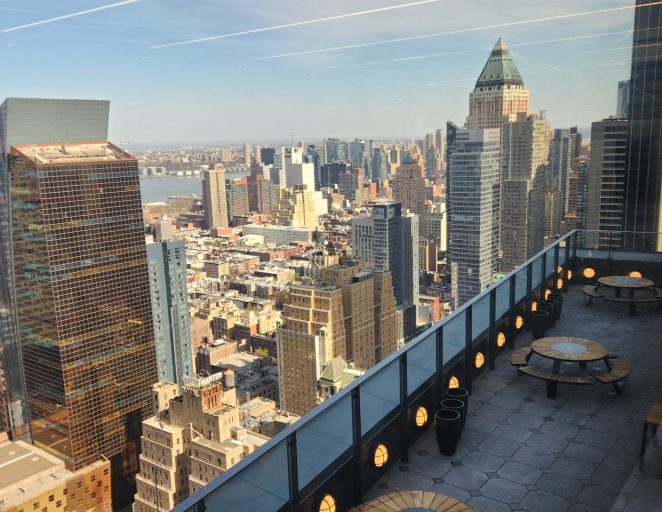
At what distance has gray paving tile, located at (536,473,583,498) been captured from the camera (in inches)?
72.9

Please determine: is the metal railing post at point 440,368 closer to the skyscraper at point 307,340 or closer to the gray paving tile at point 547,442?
the gray paving tile at point 547,442

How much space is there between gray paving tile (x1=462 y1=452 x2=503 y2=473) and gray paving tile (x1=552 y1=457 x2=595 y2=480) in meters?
0.20

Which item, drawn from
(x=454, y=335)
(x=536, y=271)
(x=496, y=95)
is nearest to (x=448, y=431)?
(x=454, y=335)

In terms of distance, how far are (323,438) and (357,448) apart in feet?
0.65

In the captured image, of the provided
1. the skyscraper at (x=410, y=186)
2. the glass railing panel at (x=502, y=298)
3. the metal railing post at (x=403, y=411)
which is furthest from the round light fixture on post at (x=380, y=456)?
the skyscraper at (x=410, y=186)

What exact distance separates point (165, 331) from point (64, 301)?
7079 mm

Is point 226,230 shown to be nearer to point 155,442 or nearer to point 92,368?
point 92,368

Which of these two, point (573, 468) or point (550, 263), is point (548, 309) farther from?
point (573, 468)

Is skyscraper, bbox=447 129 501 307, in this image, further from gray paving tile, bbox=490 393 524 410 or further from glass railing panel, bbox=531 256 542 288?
gray paving tile, bbox=490 393 524 410

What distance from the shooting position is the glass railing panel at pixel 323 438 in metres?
1.61

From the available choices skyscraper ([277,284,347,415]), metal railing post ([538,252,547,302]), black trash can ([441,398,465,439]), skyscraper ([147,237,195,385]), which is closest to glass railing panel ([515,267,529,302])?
metal railing post ([538,252,547,302])

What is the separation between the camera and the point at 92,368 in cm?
1769

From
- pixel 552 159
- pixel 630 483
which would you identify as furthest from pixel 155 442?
pixel 552 159

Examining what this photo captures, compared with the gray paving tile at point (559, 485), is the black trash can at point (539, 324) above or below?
above
